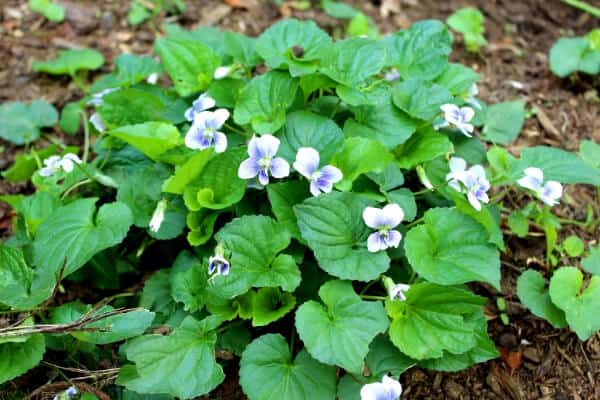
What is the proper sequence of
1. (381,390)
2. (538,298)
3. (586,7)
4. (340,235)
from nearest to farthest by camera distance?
(381,390) < (340,235) < (538,298) < (586,7)

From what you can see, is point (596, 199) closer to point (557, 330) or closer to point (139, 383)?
point (557, 330)

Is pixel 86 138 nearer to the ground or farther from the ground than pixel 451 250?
nearer to the ground

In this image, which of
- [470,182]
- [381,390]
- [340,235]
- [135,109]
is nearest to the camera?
[381,390]

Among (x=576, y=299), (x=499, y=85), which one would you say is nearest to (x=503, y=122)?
(x=499, y=85)

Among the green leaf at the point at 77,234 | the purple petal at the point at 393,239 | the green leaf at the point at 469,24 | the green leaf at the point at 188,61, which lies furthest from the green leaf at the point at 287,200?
the green leaf at the point at 469,24

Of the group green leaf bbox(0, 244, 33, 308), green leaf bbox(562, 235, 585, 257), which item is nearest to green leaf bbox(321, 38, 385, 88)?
green leaf bbox(562, 235, 585, 257)

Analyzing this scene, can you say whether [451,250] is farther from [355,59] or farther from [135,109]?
[135,109]

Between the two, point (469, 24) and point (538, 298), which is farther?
point (469, 24)
